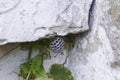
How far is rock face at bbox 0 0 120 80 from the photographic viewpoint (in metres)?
0.85

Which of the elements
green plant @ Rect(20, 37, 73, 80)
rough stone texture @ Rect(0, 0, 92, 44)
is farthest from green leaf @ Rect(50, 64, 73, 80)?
rough stone texture @ Rect(0, 0, 92, 44)

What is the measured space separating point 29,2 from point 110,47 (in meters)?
0.27

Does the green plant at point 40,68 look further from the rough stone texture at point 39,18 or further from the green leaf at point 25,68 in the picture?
the rough stone texture at point 39,18

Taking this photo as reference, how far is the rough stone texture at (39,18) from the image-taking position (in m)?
→ 0.84

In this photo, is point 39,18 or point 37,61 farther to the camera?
point 37,61

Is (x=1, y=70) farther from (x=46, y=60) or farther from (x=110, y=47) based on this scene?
(x=110, y=47)

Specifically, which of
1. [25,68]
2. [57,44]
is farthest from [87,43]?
[25,68]

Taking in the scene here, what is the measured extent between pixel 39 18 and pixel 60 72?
0.21 m

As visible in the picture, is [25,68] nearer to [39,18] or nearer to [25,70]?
[25,70]

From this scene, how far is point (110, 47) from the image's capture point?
86 centimetres

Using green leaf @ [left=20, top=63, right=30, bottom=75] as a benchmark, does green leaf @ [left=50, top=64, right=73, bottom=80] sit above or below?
below

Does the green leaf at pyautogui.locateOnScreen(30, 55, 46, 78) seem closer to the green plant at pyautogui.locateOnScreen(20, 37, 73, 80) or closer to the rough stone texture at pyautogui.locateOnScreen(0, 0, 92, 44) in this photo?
the green plant at pyautogui.locateOnScreen(20, 37, 73, 80)

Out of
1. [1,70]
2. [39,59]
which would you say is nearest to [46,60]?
[39,59]

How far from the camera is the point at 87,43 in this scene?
952 millimetres
